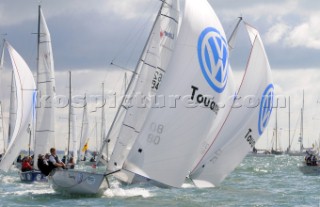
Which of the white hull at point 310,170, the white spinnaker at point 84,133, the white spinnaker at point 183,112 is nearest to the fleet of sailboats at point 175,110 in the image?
the white spinnaker at point 183,112

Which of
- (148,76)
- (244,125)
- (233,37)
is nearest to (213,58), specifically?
(148,76)

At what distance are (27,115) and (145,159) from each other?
41.6 feet

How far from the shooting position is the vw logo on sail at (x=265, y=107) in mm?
24016

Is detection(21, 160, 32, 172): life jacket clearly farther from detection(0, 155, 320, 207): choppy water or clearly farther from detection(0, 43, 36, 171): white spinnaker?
detection(0, 155, 320, 207): choppy water

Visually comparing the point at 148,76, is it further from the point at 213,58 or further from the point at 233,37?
the point at 233,37

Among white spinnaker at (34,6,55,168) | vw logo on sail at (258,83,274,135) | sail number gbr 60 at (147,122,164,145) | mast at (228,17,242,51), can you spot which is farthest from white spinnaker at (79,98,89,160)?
sail number gbr 60 at (147,122,164,145)

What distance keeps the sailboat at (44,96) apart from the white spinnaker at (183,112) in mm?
12043

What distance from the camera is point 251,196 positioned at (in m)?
24.2

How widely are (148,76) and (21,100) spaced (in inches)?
367

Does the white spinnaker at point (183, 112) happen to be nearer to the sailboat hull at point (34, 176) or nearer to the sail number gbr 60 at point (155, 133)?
the sail number gbr 60 at point (155, 133)

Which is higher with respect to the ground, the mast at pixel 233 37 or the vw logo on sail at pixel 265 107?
the mast at pixel 233 37

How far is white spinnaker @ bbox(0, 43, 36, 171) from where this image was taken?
2942cm

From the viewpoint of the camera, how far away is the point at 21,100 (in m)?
30.3

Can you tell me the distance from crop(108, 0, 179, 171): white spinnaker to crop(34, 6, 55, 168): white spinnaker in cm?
813
